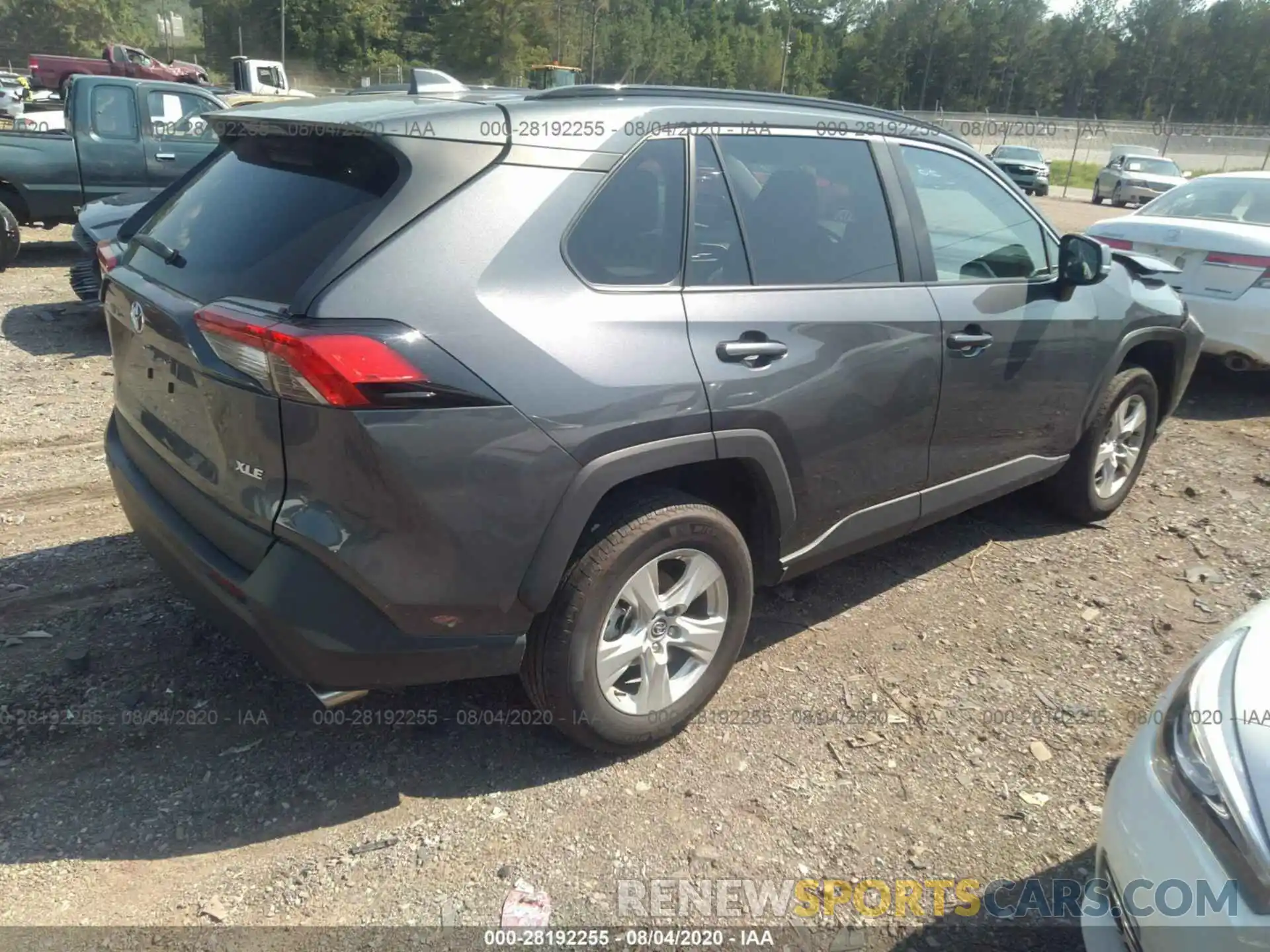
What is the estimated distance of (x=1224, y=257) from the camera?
6387 millimetres

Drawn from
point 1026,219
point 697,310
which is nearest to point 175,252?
point 697,310

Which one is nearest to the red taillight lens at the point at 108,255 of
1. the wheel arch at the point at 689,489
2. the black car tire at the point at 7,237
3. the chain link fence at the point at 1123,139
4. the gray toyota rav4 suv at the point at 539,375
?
the gray toyota rav4 suv at the point at 539,375

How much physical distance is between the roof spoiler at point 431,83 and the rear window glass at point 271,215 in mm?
564

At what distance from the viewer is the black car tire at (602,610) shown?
8.45ft

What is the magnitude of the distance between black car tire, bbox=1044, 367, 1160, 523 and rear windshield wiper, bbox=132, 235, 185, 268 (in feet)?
12.5

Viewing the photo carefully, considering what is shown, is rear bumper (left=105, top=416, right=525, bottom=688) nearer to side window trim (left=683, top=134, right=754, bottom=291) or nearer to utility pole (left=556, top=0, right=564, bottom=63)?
side window trim (left=683, top=134, right=754, bottom=291)

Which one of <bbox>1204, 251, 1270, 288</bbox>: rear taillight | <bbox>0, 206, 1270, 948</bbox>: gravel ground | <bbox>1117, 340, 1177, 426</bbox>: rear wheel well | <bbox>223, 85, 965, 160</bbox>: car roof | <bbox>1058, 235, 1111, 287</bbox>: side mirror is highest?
<bbox>223, 85, 965, 160</bbox>: car roof

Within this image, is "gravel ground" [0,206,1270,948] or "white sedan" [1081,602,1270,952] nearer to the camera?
"white sedan" [1081,602,1270,952]

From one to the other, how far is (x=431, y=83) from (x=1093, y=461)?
3.42m

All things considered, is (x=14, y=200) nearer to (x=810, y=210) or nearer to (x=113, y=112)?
(x=113, y=112)

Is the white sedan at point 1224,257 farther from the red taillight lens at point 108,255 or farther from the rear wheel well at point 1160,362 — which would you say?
the red taillight lens at point 108,255

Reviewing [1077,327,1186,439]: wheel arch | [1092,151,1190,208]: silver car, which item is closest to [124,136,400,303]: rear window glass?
[1077,327,1186,439]: wheel arch

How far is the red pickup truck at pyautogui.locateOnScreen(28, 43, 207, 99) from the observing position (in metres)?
33.6

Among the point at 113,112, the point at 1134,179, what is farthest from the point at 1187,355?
the point at 1134,179
